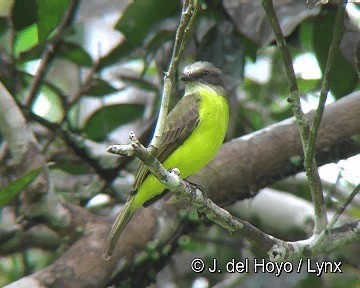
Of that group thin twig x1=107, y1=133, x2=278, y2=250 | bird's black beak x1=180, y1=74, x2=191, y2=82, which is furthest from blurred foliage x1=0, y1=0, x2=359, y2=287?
thin twig x1=107, y1=133, x2=278, y2=250

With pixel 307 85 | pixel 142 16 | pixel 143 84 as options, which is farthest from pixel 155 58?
pixel 307 85

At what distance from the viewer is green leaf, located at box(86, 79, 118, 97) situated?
15.3ft

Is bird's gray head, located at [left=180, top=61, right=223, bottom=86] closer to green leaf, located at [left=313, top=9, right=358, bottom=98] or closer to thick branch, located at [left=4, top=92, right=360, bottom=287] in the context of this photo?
thick branch, located at [left=4, top=92, right=360, bottom=287]

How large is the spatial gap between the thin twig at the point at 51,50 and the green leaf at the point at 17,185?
34.9 inches

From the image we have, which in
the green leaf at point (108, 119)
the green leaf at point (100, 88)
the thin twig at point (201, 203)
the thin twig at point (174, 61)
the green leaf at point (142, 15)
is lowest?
the thin twig at point (201, 203)

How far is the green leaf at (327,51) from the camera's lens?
13.5 feet

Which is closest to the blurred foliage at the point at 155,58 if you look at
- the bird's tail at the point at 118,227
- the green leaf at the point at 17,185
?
the green leaf at the point at 17,185

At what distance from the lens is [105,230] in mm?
3998

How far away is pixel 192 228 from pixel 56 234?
70cm

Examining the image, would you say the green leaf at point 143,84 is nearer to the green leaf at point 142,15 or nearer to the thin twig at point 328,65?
the green leaf at point 142,15

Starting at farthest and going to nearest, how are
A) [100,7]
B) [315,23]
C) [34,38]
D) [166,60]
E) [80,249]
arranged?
[100,7] → [34,38] → [166,60] → [315,23] → [80,249]

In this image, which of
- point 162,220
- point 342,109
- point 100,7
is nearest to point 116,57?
point 162,220

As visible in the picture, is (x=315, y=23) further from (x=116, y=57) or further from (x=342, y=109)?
(x=116, y=57)

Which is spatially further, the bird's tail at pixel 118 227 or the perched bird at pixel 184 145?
the perched bird at pixel 184 145
